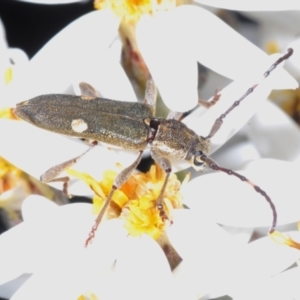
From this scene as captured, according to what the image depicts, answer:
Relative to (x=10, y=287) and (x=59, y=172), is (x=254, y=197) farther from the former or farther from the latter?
(x=10, y=287)

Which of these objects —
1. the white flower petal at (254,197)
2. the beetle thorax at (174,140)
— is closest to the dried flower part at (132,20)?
the beetle thorax at (174,140)

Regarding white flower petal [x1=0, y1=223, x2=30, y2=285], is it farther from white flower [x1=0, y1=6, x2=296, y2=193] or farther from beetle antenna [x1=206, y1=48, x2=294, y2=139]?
beetle antenna [x1=206, y1=48, x2=294, y2=139]

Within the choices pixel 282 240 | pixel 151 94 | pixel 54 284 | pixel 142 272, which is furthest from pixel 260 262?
pixel 151 94

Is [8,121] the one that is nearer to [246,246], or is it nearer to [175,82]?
[175,82]

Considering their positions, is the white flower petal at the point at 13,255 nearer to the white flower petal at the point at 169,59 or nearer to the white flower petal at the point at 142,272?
the white flower petal at the point at 142,272

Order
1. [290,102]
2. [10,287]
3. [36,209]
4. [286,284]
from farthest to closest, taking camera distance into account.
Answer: [290,102] → [10,287] → [36,209] → [286,284]

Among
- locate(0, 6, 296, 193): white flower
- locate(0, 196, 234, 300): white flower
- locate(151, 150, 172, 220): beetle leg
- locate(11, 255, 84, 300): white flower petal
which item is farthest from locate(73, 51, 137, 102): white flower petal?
locate(11, 255, 84, 300): white flower petal
